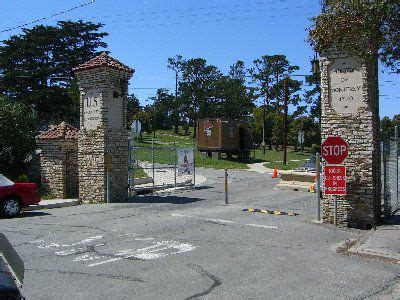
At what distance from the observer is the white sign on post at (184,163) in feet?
72.5

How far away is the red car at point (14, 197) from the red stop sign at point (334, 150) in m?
8.97

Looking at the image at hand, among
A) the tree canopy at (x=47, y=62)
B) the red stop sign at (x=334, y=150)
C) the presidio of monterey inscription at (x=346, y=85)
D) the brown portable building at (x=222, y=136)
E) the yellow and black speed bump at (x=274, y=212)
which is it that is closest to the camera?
the red stop sign at (x=334, y=150)

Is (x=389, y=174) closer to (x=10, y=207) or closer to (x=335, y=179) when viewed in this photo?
(x=335, y=179)

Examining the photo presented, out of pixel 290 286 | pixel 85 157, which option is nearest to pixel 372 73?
pixel 290 286

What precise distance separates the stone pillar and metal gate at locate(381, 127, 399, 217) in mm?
1192

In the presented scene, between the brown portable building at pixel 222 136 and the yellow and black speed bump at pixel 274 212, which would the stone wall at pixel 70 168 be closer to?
the yellow and black speed bump at pixel 274 212

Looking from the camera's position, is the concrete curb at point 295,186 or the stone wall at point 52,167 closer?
the stone wall at point 52,167

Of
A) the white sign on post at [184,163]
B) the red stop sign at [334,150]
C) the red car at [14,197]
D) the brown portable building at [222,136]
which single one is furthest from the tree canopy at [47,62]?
the red stop sign at [334,150]

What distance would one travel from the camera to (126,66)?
17.9m

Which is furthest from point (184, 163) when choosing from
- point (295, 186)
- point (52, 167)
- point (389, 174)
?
point (389, 174)

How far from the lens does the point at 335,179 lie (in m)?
11.6

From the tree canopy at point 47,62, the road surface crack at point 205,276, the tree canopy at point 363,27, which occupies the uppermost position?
the tree canopy at point 47,62

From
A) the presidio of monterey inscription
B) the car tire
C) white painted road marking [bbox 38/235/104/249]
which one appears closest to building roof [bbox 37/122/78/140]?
the car tire

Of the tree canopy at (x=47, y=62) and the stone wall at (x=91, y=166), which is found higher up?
the tree canopy at (x=47, y=62)
